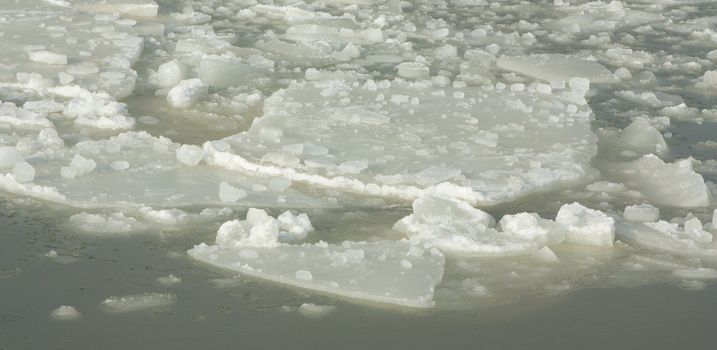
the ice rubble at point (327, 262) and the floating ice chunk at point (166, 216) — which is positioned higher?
the ice rubble at point (327, 262)

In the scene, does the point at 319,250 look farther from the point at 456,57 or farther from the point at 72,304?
the point at 456,57

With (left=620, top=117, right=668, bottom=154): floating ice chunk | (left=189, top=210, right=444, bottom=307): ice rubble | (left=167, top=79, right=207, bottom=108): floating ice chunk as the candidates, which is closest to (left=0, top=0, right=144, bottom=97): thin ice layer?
(left=167, top=79, right=207, bottom=108): floating ice chunk

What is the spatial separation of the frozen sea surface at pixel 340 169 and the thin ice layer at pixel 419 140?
1cm

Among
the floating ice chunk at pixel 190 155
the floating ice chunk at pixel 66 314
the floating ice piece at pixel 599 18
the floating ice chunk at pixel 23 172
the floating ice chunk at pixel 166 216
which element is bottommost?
the floating ice piece at pixel 599 18

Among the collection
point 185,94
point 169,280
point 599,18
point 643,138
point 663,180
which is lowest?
point 599,18

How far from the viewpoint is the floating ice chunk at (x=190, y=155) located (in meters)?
4.48

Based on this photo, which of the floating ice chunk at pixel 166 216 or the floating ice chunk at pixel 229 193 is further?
the floating ice chunk at pixel 229 193

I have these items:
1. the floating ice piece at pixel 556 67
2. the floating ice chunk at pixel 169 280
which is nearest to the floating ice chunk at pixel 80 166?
the floating ice chunk at pixel 169 280

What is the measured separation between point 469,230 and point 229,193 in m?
0.86

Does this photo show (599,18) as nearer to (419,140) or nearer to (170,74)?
(170,74)

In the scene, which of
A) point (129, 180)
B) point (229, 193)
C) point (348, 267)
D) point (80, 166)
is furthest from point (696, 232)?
point (80, 166)

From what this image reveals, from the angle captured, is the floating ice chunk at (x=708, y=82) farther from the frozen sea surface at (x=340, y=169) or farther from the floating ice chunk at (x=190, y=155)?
the floating ice chunk at (x=190, y=155)

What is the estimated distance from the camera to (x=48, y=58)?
5.91m

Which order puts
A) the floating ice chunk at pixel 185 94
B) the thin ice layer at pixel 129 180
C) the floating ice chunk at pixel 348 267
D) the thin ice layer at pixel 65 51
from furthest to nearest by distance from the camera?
the thin ice layer at pixel 65 51 < the floating ice chunk at pixel 185 94 < the thin ice layer at pixel 129 180 < the floating ice chunk at pixel 348 267
